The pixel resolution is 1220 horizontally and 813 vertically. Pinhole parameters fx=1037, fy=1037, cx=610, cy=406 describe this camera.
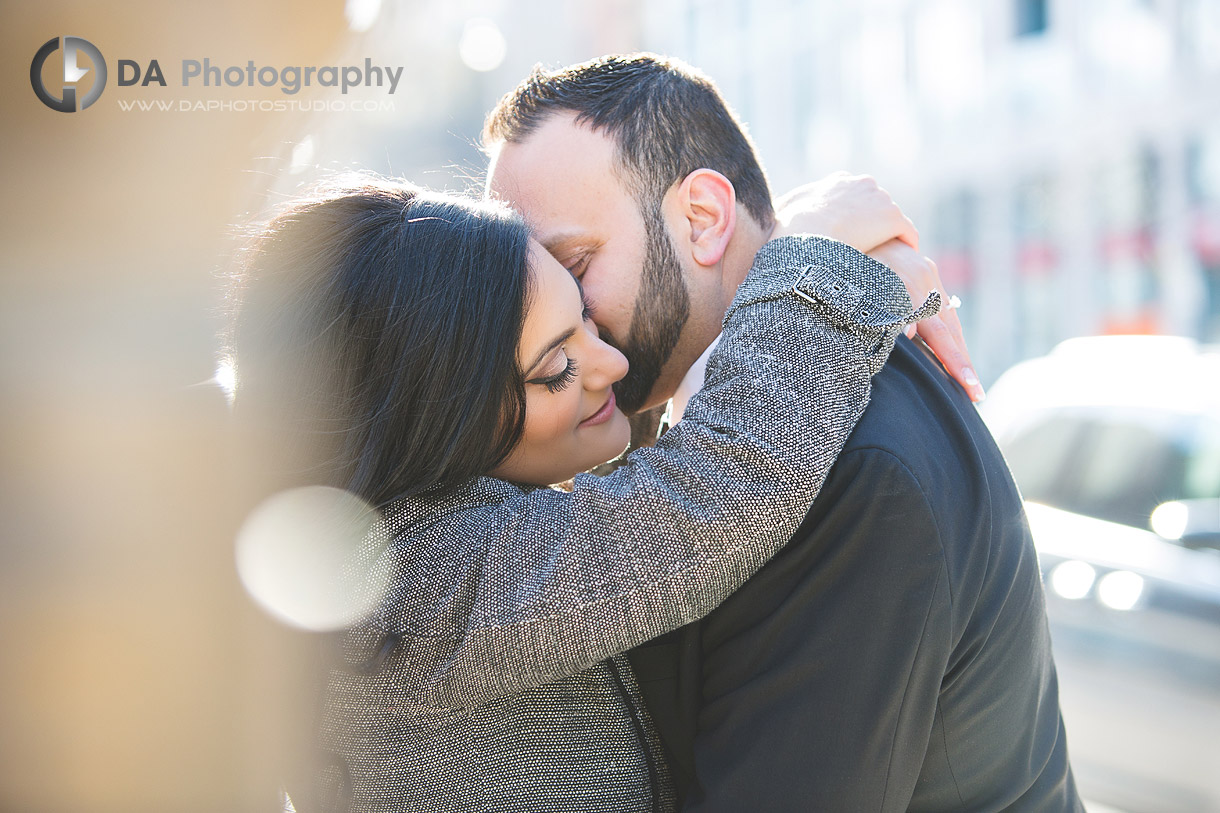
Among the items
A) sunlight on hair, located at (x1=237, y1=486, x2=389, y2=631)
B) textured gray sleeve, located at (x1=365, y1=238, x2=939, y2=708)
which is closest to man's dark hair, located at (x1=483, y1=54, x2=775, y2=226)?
textured gray sleeve, located at (x1=365, y1=238, x2=939, y2=708)

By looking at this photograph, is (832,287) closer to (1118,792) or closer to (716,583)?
(716,583)

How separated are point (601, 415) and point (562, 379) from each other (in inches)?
9.0

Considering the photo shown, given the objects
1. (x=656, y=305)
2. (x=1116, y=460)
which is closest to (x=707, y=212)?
(x=656, y=305)

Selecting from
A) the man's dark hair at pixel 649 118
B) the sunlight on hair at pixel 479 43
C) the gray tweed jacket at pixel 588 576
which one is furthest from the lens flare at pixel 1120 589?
the sunlight on hair at pixel 479 43

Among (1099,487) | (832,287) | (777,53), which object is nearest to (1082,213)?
(777,53)

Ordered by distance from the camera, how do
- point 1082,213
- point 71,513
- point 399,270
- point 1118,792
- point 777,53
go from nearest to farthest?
point 71,513 → point 399,270 → point 1118,792 → point 1082,213 → point 777,53

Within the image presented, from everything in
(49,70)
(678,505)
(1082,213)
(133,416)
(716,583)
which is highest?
(49,70)

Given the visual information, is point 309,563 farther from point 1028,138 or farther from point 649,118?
point 1028,138

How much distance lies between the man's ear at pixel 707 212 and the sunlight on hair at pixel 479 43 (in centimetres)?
2774

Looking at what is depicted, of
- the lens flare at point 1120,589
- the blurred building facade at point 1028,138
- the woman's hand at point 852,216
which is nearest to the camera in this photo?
the woman's hand at point 852,216

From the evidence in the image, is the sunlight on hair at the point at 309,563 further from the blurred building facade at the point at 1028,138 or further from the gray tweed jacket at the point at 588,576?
the blurred building facade at the point at 1028,138

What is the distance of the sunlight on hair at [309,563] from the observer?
1.56 metres

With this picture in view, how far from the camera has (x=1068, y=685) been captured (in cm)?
431

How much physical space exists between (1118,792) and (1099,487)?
126cm
